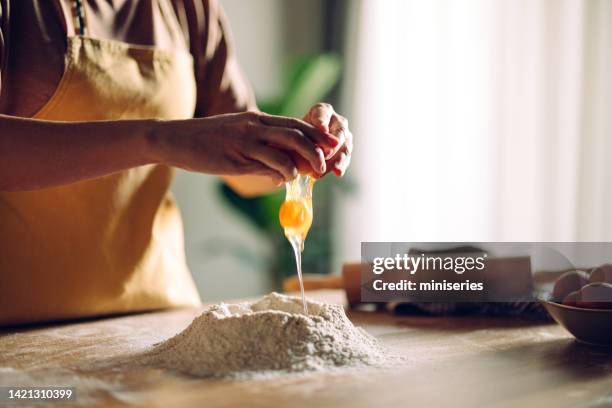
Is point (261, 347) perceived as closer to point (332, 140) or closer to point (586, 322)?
point (332, 140)

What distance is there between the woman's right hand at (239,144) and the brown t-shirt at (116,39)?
35cm

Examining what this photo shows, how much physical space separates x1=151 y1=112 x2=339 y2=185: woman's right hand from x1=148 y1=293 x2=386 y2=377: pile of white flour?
0.64 ft

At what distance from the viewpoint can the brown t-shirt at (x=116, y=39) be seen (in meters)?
1.08

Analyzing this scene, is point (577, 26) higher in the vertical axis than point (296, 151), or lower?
higher

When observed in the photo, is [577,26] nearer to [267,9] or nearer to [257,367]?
[267,9]

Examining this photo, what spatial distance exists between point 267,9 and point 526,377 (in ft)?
10.1

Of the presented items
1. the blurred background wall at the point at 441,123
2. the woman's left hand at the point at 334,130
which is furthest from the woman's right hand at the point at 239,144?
the blurred background wall at the point at 441,123

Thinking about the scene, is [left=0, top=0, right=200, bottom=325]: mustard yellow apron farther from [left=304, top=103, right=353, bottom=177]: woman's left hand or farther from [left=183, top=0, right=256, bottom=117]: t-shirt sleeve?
[left=304, top=103, right=353, bottom=177]: woman's left hand

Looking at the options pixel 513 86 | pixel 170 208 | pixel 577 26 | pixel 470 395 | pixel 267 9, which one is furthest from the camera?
pixel 267 9

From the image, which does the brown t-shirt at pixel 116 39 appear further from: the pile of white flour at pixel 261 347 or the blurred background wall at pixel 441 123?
the blurred background wall at pixel 441 123

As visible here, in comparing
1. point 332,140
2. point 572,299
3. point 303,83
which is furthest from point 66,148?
point 303,83

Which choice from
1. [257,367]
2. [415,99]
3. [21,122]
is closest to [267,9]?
[415,99]

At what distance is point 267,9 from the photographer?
11.6 feet

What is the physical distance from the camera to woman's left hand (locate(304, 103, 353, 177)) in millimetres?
1004
